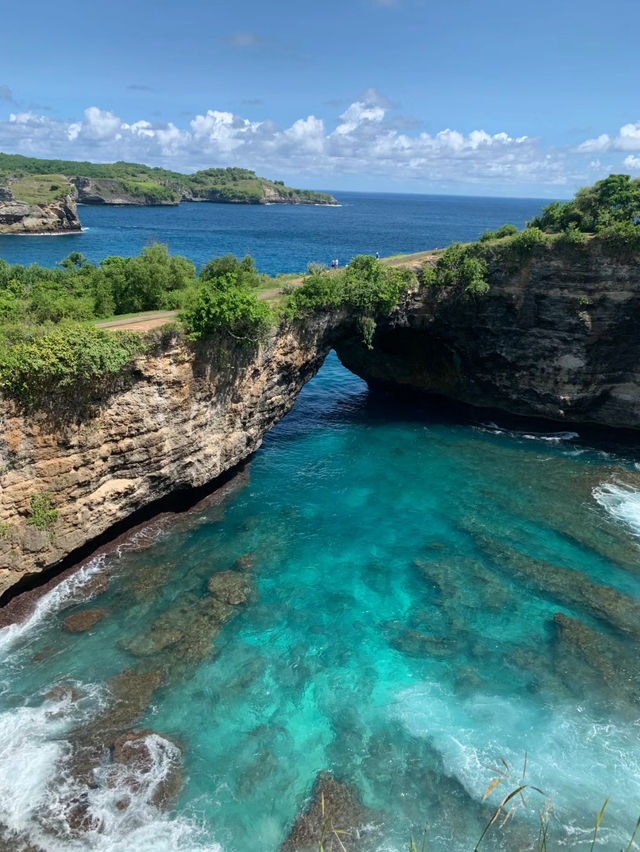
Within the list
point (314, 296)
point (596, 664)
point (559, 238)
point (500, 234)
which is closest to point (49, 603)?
point (314, 296)

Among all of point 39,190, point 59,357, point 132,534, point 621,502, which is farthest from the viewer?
point 39,190

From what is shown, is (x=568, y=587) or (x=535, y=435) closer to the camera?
(x=568, y=587)

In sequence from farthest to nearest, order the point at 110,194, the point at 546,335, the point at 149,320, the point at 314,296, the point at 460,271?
the point at 110,194 → the point at 546,335 → the point at 460,271 → the point at 314,296 → the point at 149,320

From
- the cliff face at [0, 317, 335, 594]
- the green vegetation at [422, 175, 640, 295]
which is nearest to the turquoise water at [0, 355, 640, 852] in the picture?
the cliff face at [0, 317, 335, 594]

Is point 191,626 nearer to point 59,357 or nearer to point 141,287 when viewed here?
point 59,357

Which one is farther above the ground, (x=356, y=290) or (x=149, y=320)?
(x=356, y=290)

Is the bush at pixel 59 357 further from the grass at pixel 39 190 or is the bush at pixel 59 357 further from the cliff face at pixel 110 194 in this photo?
the cliff face at pixel 110 194
